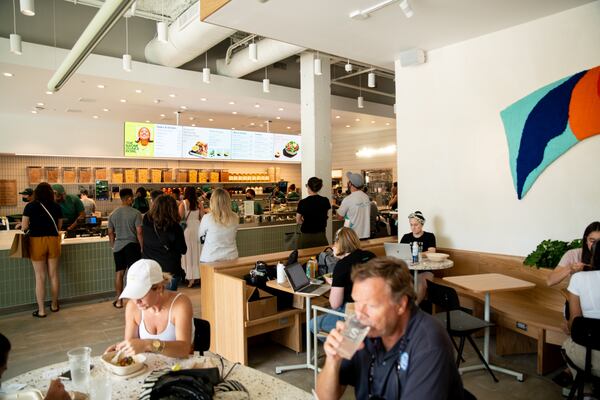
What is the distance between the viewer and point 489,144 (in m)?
5.03

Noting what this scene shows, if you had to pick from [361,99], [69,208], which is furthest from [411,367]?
[361,99]

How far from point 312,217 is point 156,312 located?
141 inches

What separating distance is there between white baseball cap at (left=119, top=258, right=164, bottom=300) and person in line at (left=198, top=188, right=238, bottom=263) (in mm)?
2268

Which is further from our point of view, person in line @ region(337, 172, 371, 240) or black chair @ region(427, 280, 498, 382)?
person in line @ region(337, 172, 371, 240)

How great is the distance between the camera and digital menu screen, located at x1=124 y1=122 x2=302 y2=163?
339 inches

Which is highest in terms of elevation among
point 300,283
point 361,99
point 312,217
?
point 361,99

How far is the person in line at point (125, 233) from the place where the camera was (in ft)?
18.7

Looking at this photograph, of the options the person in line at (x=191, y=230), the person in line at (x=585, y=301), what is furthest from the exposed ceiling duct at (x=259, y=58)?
the person in line at (x=585, y=301)

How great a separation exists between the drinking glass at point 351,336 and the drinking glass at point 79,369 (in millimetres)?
1033

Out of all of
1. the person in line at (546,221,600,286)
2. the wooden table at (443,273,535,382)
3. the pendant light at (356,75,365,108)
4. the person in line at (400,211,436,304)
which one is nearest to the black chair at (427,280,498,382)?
the wooden table at (443,273,535,382)

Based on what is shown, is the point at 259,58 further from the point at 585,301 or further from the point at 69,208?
the point at 585,301

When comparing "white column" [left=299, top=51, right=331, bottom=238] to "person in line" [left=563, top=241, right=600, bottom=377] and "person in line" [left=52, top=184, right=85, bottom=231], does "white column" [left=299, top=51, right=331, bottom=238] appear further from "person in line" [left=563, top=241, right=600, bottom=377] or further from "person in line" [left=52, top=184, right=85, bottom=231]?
"person in line" [left=563, top=241, right=600, bottom=377]

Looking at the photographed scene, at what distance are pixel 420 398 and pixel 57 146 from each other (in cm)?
1053

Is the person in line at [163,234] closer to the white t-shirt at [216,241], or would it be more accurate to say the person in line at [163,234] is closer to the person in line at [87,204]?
the white t-shirt at [216,241]
